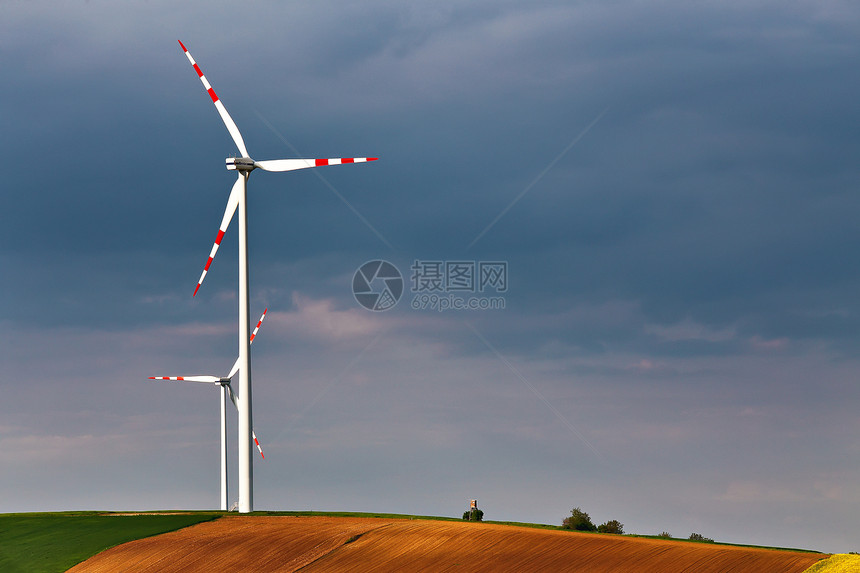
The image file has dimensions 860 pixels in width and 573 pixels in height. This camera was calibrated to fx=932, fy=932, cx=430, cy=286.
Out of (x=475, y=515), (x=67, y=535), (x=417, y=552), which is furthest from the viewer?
(x=475, y=515)

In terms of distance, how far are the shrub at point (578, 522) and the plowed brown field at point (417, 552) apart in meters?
22.8

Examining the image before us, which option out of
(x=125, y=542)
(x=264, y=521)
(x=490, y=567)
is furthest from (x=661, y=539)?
(x=125, y=542)

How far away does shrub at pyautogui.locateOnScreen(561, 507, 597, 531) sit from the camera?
243 ft

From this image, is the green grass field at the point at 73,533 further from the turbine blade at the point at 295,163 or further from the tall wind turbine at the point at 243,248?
the turbine blade at the point at 295,163

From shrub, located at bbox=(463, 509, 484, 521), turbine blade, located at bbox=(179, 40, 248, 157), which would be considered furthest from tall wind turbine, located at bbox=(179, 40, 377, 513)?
shrub, located at bbox=(463, 509, 484, 521)

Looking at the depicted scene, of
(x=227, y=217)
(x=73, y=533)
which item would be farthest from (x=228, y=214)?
(x=73, y=533)

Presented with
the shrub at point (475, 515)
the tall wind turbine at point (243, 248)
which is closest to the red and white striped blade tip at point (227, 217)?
A: the tall wind turbine at point (243, 248)

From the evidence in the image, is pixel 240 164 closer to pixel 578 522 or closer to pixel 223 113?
pixel 223 113

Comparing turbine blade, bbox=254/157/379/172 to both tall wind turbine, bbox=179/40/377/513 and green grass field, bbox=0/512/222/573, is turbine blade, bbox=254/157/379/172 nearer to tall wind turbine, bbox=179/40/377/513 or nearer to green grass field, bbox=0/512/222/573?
tall wind turbine, bbox=179/40/377/513

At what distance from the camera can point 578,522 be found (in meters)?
77.1

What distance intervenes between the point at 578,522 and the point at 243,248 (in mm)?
35311

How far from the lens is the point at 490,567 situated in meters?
44.0

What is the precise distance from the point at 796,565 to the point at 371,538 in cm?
2146

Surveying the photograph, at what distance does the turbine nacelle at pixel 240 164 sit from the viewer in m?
70.9
